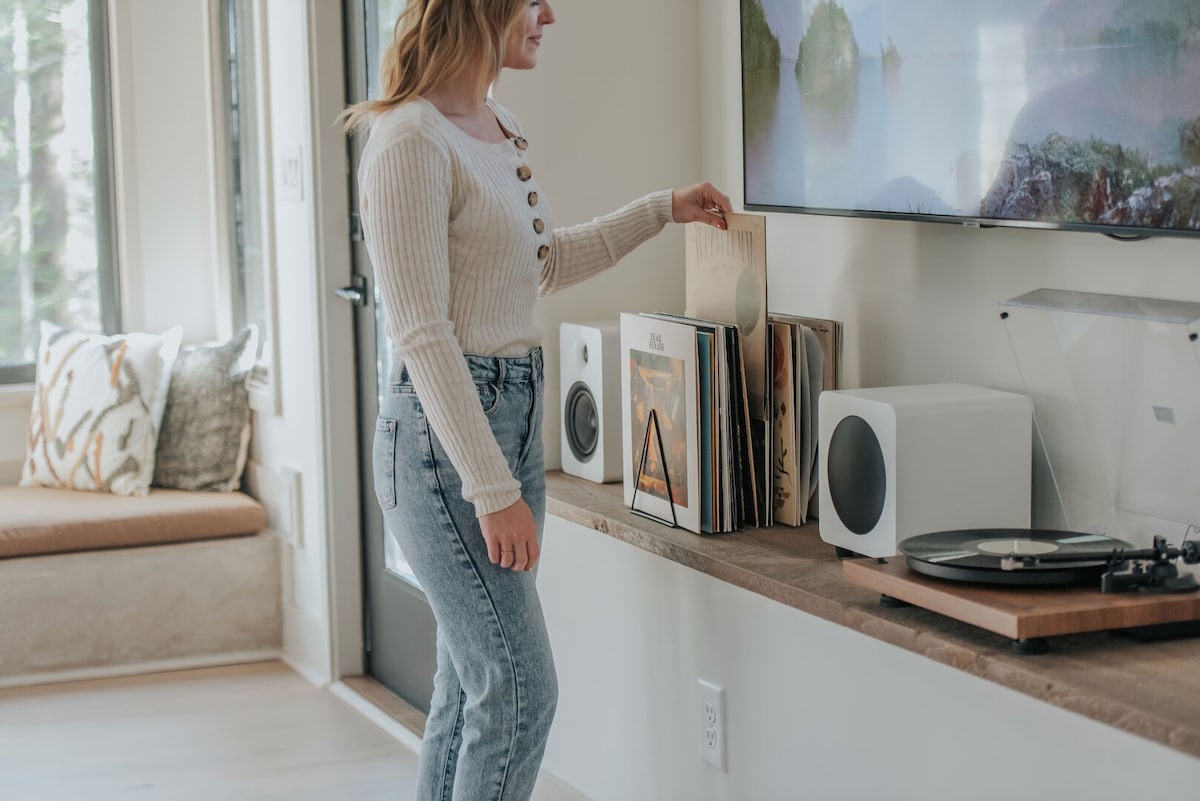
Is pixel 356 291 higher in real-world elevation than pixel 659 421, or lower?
higher

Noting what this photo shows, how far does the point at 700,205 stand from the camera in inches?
88.7

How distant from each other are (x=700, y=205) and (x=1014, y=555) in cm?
83

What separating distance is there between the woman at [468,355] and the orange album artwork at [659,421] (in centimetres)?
33

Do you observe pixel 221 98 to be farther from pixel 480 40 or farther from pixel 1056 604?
pixel 1056 604

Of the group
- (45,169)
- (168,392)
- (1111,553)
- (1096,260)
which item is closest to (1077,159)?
(1096,260)

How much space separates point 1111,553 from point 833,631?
1.30 feet

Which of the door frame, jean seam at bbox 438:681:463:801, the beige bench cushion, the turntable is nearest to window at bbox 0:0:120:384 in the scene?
the beige bench cushion

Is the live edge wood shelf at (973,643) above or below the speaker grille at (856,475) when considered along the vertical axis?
below

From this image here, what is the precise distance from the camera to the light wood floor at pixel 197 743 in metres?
2.87

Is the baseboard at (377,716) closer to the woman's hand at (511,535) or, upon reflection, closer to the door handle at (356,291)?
the door handle at (356,291)

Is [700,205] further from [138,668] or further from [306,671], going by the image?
[138,668]

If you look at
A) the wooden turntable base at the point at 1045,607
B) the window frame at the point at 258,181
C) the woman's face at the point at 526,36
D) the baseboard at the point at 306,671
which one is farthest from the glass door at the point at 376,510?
the wooden turntable base at the point at 1045,607

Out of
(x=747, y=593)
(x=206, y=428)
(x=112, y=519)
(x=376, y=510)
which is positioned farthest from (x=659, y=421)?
(x=206, y=428)

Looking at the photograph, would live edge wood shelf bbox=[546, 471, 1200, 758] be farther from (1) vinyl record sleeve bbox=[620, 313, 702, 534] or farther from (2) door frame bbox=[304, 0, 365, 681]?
(2) door frame bbox=[304, 0, 365, 681]
